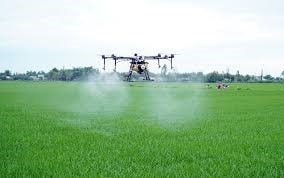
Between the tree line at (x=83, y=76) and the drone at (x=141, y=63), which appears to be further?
the tree line at (x=83, y=76)

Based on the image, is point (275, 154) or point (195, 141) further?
point (195, 141)

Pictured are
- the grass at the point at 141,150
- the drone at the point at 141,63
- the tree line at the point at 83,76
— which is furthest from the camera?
the tree line at the point at 83,76

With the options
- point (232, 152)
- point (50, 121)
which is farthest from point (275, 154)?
point (50, 121)

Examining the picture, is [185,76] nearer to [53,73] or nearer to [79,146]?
[79,146]

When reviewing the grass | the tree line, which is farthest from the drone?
the tree line

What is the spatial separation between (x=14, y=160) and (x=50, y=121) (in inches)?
355

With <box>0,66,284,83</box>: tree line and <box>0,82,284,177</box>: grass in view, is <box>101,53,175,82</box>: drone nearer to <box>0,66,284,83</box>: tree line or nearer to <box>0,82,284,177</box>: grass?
<box>0,82,284,177</box>: grass

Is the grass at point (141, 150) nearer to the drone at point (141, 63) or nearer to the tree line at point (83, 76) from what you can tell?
the drone at point (141, 63)

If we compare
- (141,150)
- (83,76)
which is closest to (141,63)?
(141,150)

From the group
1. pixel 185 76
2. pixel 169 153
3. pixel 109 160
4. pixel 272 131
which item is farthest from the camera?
pixel 185 76

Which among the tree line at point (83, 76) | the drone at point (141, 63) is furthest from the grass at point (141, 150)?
the tree line at point (83, 76)

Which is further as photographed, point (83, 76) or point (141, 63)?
point (83, 76)

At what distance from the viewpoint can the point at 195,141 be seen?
12.3 m

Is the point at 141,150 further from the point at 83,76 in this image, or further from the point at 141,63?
the point at 83,76
